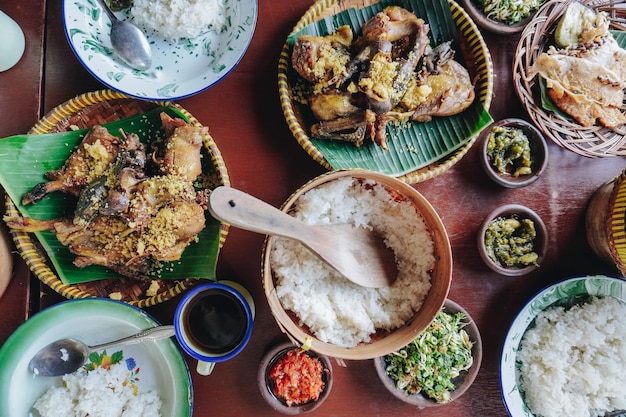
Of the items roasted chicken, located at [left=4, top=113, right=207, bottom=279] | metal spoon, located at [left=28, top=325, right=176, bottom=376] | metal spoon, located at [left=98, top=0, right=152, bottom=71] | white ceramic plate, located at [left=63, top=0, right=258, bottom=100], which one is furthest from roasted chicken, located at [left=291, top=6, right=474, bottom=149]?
metal spoon, located at [left=28, top=325, right=176, bottom=376]

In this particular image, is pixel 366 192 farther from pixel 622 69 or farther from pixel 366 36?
pixel 622 69

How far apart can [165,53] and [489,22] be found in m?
1.51

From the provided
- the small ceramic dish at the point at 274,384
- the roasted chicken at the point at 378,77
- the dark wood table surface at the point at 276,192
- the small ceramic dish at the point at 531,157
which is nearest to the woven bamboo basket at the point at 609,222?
the dark wood table surface at the point at 276,192

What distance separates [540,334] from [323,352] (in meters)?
1.05

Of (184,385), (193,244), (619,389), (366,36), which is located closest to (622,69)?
(366,36)

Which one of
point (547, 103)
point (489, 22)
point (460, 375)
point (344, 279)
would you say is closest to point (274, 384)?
point (344, 279)

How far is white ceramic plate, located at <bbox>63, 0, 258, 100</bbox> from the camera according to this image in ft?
7.14

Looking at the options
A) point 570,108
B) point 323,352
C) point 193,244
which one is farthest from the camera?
point 570,108

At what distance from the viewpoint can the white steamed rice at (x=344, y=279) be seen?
6.98 ft

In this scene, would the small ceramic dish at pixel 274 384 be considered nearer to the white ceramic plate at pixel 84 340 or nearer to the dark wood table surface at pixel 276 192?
the dark wood table surface at pixel 276 192

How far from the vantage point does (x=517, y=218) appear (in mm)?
2361

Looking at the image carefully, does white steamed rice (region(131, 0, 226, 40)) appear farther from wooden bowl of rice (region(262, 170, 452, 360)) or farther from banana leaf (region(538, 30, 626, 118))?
banana leaf (region(538, 30, 626, 118))

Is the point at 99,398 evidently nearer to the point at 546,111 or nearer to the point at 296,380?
the point at 296,380

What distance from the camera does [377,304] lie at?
2213 millimetres
